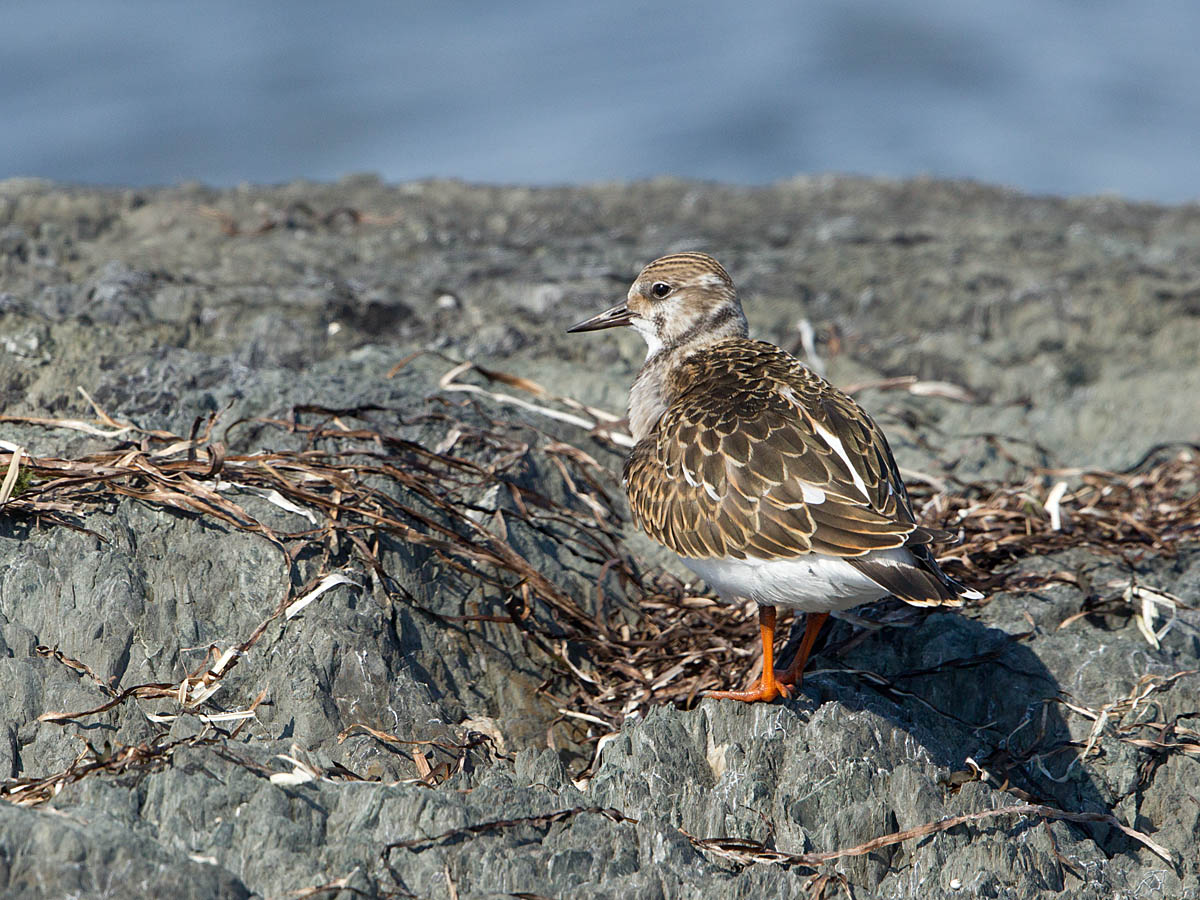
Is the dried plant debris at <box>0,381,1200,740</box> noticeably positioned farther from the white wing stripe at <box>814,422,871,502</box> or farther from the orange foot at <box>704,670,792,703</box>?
the white wing stripe at <box>814,422,871,502</box>

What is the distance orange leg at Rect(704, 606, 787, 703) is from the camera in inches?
135

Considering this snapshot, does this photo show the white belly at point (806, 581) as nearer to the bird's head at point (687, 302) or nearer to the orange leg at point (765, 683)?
the orange leg at point (765, 683)

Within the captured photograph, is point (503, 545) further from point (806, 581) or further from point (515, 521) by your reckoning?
point (806, 581)

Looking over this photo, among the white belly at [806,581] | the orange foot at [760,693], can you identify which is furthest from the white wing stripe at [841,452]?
the orange foot at [760,693]

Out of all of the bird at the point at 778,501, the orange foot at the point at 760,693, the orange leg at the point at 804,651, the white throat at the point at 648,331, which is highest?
the white throat at the point at 648,331

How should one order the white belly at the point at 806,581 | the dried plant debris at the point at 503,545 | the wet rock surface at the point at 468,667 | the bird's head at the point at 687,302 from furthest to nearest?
the bird's head at the point at 687,302
the white belly at the point at 806,581
the dried plant debris at the point at 503,545
the wet rock surface at the point at 468,667

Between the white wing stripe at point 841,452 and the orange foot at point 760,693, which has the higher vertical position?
the white wing stripe at point 841,452

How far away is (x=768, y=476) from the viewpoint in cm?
358

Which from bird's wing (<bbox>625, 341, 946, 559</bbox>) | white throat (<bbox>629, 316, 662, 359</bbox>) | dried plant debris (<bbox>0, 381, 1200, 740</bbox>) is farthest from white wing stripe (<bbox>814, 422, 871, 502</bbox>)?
white throat (<bbox>629, 316, 662, 359</bbox>)

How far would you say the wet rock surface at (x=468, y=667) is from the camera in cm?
270

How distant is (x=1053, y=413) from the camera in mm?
6305

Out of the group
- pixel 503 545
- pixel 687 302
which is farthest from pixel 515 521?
pixel 687 302

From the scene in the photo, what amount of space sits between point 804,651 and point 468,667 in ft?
3.45

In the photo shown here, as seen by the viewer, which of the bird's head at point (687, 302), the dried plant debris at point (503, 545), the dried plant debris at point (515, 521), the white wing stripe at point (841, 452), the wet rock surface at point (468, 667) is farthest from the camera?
the bird's head at point (687, 302)
